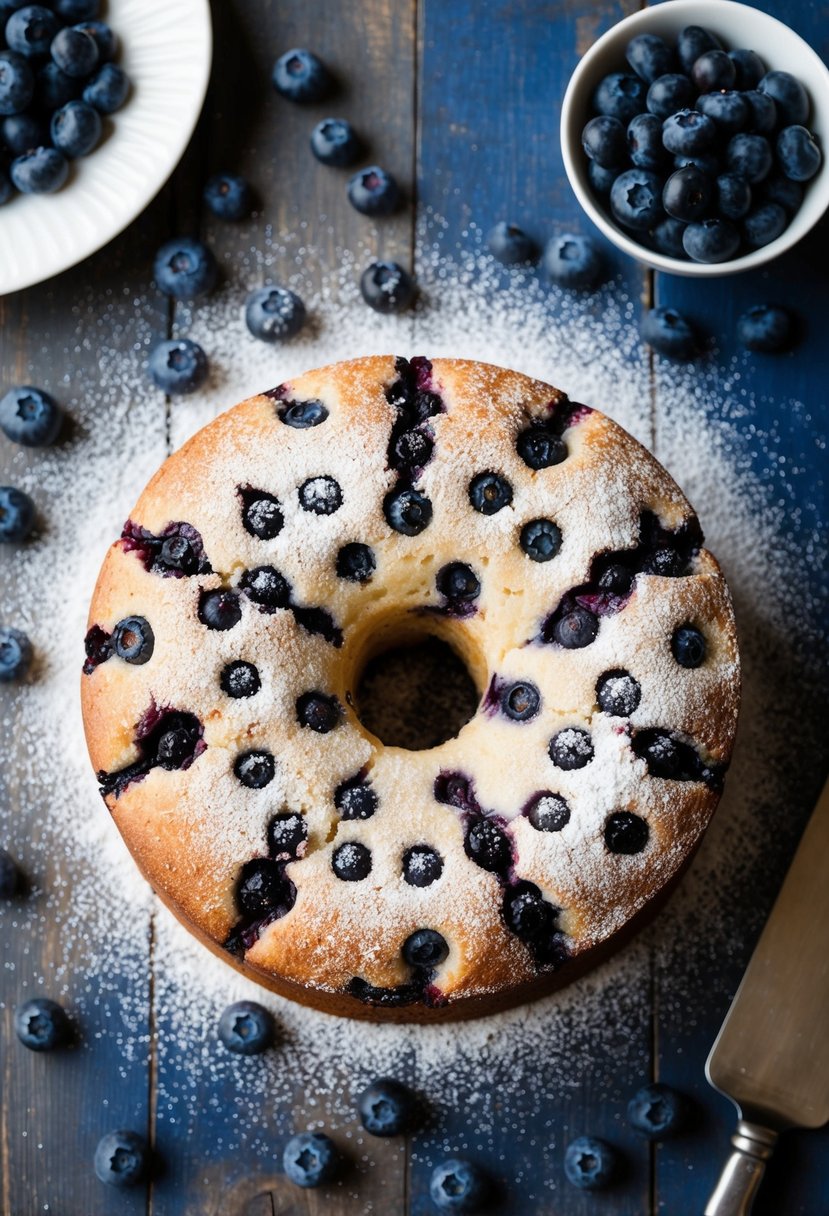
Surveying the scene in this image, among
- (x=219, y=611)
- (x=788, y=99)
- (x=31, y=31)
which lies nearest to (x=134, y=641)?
(x=219, y=611)

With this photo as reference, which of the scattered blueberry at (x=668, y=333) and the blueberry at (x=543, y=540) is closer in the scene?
the blueberry at (x=543, y=540)

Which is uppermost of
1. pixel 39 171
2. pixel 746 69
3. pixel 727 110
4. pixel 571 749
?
pixel 746 69

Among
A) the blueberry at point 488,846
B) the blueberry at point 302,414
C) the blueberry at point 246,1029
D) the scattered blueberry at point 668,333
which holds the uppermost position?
the scattered blueberry at point 668,333

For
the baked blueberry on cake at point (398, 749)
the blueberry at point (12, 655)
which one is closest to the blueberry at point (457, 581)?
the baked blueberry on cake at point (398, 749)

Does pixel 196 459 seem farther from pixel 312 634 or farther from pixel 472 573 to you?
pixel 472 573

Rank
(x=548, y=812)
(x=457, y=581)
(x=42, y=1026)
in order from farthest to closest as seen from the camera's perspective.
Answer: (x=42, y=1026) < (x=457, y=581) < (x=548, y=812)

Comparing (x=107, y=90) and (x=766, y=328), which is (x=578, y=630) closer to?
(x=766, y=328)

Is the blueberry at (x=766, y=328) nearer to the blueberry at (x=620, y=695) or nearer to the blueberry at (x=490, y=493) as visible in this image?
the blueberry at (x=490, y=493)
